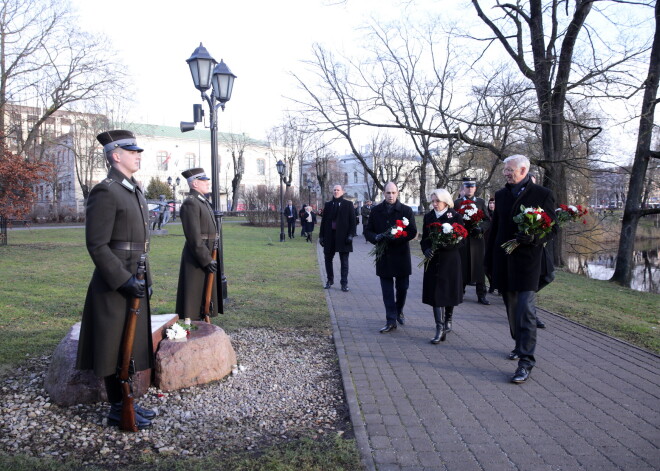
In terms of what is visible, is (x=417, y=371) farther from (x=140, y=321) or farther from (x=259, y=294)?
(x=259, y=294)

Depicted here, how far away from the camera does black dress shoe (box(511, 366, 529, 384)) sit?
4.75 metres

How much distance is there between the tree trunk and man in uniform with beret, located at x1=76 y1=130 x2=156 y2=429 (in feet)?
45.3

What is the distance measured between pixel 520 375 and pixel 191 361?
3.08m

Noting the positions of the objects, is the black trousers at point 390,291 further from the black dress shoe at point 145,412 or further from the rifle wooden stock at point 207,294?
the black dress shoe at point 145,412

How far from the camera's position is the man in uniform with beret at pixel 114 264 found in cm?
347

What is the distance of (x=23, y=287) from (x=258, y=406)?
7.24 m

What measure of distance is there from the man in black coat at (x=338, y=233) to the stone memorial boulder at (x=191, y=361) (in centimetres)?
544

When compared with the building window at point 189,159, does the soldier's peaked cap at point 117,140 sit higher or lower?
lower

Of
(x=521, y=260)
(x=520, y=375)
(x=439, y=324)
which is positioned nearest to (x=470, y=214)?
(x=439, y=324)

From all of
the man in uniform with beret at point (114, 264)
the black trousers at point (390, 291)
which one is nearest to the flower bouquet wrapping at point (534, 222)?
the black trousers at point (390, 291)

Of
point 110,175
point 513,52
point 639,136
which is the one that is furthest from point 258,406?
point 513,52

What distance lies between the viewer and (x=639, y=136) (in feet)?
46.8

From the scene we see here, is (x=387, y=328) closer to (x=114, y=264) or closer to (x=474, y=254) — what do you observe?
(x=474, y=254)

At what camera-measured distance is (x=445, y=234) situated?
5.88 meters
